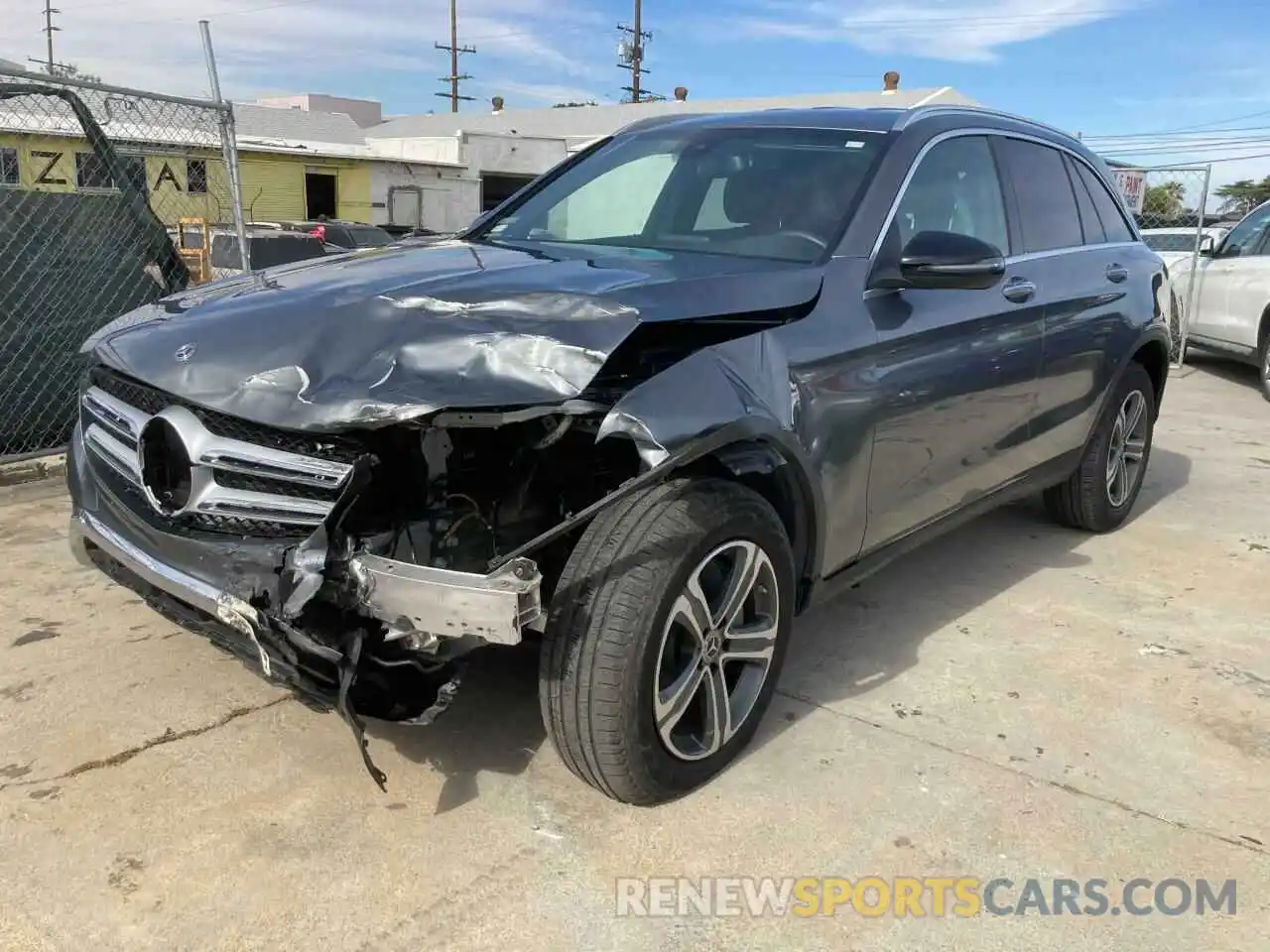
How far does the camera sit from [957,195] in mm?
3854

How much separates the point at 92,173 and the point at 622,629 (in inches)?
210

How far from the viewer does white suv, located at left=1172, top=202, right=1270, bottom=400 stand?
10109 millimetres

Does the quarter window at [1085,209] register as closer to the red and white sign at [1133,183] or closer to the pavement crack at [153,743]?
the pavement crack at [153,743]

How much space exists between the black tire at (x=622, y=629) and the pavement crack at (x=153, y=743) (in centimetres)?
115

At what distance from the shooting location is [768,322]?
2.96 metres

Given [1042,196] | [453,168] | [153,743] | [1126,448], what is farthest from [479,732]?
[453,168]

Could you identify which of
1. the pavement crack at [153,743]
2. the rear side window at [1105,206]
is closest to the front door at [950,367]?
the rear side window at [1105,206]

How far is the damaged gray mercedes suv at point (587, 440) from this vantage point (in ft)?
8.14

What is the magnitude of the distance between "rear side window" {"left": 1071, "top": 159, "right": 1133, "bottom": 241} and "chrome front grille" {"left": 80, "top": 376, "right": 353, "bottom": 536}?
383 centimetres

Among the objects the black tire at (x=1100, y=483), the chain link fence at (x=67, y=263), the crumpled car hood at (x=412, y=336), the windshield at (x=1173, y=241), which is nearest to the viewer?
the crumpled car hood at (x=412, y=336)

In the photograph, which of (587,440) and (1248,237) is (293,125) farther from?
(587,440)

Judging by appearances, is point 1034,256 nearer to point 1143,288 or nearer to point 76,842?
point 1143,288

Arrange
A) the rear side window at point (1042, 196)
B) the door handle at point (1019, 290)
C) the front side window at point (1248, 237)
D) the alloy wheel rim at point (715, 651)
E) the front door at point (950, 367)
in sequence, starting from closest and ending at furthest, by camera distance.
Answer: the alloy wheel rim at point (715, 651), the front door at point (950, 367), the door handle at point (1019, 290), the rear side window at point (1042, 196), the front side window at point (1248, 237)

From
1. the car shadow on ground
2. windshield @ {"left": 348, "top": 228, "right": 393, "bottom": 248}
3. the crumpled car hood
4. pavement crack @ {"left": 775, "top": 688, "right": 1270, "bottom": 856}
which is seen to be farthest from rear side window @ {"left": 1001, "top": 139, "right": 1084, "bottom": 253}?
windshield @ {"left": 348, "top": 228, "right": 393, "bottom": 248}
